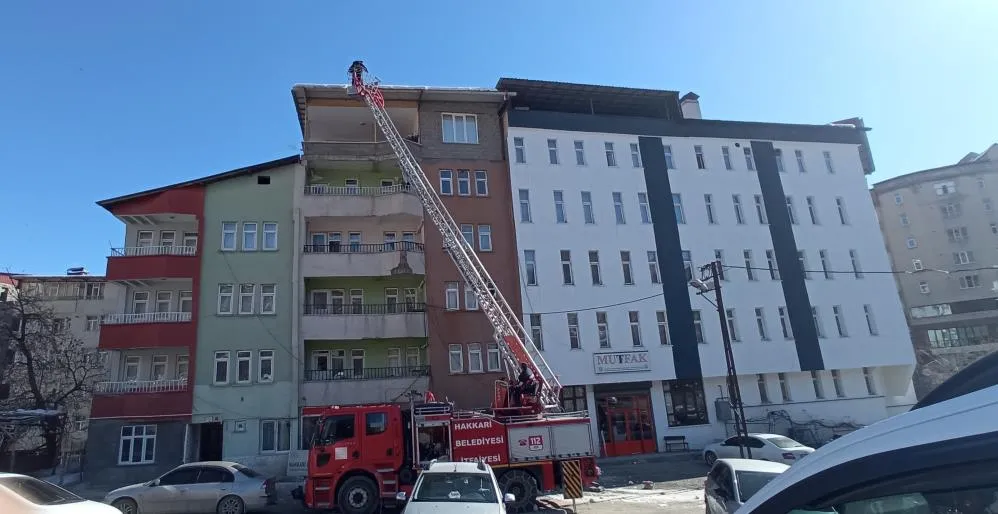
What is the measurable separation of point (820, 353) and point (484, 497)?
29508mm

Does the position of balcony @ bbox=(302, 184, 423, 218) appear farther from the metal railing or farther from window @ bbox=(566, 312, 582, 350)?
window @ bbox=(566, 312, 582, 350)

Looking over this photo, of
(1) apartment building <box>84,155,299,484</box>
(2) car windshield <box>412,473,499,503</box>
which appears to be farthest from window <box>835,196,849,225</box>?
(2) car windshield <box>412,473,499,503</box>

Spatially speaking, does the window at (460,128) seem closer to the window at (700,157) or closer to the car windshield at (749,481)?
the window at (700,157)

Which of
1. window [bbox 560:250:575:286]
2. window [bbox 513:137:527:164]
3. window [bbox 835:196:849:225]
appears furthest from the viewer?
window [bbox 835:196:849:225]

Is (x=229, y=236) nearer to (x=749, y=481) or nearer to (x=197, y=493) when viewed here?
(x=197, y=493)

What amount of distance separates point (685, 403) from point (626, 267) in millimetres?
8011

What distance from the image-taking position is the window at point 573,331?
29.6m

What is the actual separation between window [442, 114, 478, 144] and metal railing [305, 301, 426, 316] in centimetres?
961

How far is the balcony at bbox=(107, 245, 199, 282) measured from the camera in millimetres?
26719

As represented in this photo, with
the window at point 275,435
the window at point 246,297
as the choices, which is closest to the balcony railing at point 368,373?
the window at point 275,435


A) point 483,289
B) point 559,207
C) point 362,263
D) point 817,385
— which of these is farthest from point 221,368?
point 817,385

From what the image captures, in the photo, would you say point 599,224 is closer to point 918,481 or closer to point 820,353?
point 820,353

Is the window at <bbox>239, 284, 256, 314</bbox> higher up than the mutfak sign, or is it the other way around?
the window at <bbox>239, 284, 256, 314</bbox>

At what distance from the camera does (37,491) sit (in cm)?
768
